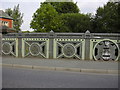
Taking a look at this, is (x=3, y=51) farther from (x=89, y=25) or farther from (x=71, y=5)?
(x=71, y=5)

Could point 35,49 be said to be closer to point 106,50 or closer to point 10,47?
point 10,47

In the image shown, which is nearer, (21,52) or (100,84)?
(100,84)

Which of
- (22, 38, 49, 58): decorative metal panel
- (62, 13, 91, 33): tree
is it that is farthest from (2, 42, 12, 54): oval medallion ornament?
(62, 13, 91, 33): tree

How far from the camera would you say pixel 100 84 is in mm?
5699

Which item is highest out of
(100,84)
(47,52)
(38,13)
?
(38,13)

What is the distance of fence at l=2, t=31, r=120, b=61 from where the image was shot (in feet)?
34.8

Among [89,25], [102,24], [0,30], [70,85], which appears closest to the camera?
[70,85]

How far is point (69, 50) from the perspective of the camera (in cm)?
1111

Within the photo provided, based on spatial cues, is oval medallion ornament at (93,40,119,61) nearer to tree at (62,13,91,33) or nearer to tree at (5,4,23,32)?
tree at (62,13,91,33)

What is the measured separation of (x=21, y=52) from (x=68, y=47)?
3.73 m

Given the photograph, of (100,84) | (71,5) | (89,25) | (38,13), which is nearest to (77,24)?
(89,25)

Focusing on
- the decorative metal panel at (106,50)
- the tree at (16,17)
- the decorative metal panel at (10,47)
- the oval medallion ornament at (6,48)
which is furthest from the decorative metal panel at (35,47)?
the tree at (16,17)

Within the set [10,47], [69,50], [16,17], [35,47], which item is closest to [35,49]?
[35,47]

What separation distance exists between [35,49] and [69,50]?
256 centimetres
